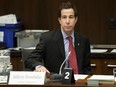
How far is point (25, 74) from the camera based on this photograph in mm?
2852

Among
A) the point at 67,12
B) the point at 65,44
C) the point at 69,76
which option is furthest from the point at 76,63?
the point at 69,76

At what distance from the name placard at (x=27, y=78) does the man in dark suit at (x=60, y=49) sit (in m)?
0.87

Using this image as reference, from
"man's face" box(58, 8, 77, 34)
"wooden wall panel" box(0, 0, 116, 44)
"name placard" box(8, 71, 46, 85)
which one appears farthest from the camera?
"wooden wall panel" box(0, 0, 116, 44)

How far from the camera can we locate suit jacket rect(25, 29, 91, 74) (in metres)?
3.85

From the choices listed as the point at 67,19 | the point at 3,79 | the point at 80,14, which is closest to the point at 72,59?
the point at 67,19

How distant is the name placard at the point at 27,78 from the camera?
9.21 ft

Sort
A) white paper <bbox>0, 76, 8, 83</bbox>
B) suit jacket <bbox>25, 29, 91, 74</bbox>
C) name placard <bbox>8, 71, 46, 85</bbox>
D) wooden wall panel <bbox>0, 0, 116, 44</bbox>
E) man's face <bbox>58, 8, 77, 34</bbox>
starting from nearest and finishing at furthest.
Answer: name placard <bbox>8, 71, 46, 85</bbox> → white paper <bbox>0, 76, 8, 83</bbox> → man's face <bbox>58, 8, 77, 34</bbox> → suit jacket <bbox>25, 29, 91, 74</bbox> → wooden wall panel <bbox>0, 0, 116, 44</bbox>

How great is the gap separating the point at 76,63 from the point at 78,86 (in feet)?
3.39

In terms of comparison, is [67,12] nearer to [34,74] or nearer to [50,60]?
[50,60]

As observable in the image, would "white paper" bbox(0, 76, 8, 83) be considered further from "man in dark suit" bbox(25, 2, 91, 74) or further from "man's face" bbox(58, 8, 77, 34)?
"man's face" bbox(58, 8, 77, 34)

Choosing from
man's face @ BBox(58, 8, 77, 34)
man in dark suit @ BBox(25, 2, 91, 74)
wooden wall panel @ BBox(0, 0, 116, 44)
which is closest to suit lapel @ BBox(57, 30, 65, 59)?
man in dark suit @ BBox(25, 2, 91, 74)

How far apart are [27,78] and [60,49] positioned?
1.10 meters

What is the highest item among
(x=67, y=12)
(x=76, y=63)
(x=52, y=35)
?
(x=67, y=12)

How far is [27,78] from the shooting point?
9.30 feet
